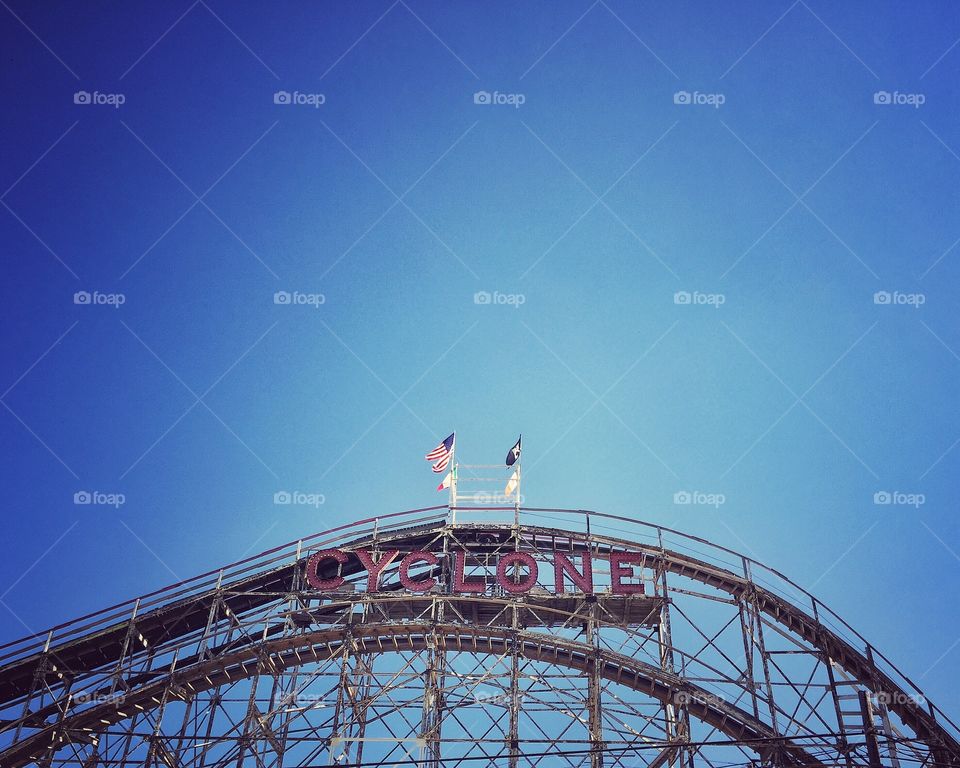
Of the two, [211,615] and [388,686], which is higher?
[211,615]

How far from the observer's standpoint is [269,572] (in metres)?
29.3

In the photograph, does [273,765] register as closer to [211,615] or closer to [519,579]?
[211,615]

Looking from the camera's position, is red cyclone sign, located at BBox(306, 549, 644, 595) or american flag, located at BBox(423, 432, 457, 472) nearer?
red cyclone sign, located at BBox(306, 549, 644, 595)

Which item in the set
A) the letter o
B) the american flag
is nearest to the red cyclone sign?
the letter o

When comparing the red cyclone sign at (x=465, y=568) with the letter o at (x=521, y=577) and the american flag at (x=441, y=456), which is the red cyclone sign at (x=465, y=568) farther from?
the american flag at (x=441, y=456)

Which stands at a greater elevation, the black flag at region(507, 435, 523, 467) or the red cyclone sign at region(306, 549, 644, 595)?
the black flag at region(507, 435, 523, 467)

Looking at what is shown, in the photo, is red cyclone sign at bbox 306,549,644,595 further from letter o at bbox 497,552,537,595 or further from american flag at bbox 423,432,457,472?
american flag at bbox 423,432,457,472

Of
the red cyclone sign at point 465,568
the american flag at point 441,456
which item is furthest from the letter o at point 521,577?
the american flag at point 441,456

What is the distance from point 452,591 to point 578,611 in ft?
13.3

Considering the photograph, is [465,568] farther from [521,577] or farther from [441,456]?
[441,456]

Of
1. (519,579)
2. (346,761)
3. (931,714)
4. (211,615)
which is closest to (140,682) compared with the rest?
(211,615)

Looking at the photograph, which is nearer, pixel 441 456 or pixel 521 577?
pixel 521 577

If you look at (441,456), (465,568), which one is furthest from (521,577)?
(441,456)

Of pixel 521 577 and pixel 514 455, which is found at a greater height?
pixel 514 455
